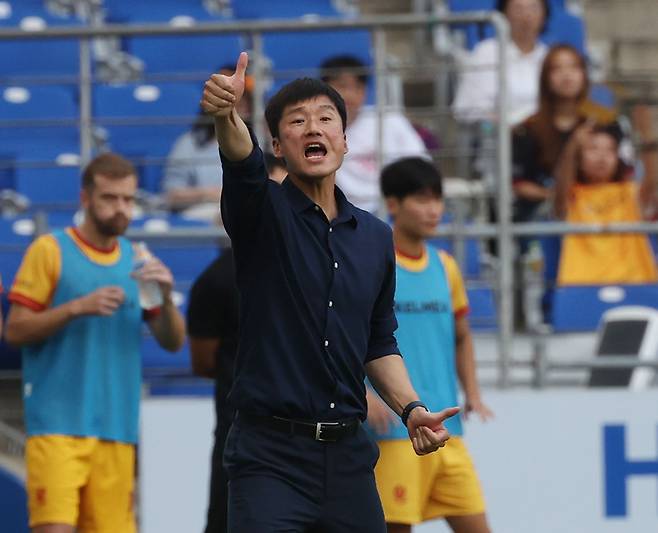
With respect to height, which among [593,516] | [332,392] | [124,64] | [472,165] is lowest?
[593,516]

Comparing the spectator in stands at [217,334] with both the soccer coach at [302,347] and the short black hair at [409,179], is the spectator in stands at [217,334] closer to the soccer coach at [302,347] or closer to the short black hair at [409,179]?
the short black hair at [409,179]

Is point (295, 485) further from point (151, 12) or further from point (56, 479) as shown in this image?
point (151, 12)

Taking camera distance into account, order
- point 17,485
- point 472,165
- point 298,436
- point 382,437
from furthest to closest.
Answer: point 472,165
point 17,485
point 382,437
point 298,436

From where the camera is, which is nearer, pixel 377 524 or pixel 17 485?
pixel 377 524

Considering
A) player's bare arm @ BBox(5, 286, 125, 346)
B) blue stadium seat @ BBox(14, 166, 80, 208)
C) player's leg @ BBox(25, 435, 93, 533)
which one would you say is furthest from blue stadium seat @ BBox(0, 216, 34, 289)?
player's leg @ BBox(25, 435, 93, 533)

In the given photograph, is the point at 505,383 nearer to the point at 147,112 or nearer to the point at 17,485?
the point at 17,485

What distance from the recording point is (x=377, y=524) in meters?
4.48

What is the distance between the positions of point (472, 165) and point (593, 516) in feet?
7.90

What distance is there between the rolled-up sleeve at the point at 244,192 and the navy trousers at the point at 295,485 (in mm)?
563

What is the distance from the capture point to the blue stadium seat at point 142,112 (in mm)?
9500

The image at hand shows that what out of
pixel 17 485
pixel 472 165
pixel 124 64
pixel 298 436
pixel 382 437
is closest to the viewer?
pixel 298 436

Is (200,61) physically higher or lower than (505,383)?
higher

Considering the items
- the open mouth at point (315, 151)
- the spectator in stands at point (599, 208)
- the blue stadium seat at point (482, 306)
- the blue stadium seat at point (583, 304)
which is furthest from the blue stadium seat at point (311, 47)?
the open mouth at point (315, 151)

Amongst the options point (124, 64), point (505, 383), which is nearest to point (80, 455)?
point (505, 383)
